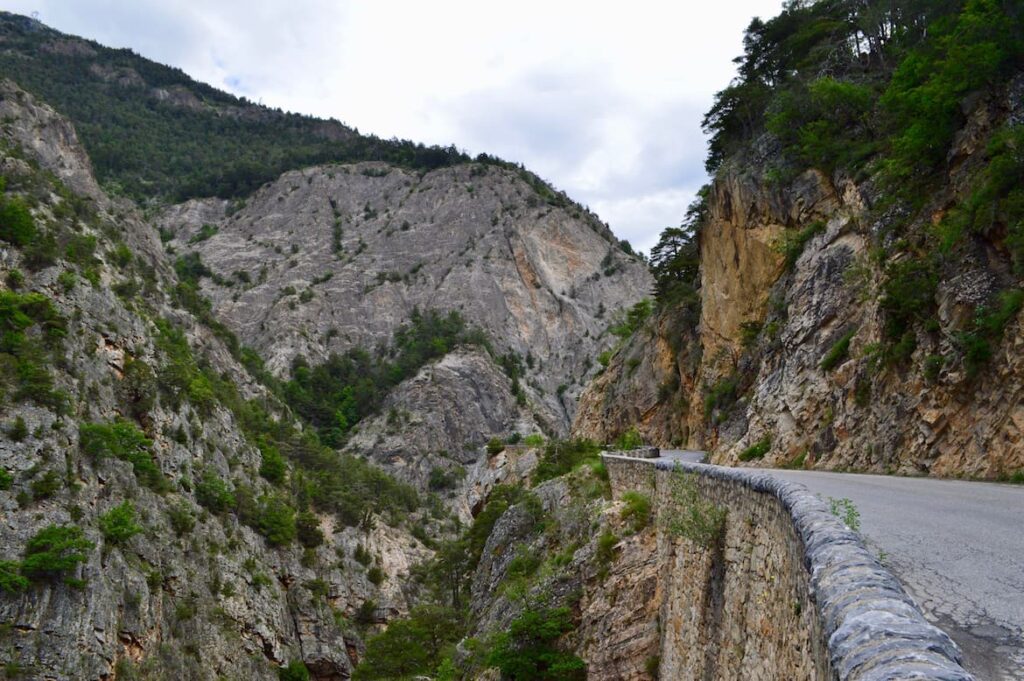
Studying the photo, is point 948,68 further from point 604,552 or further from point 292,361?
point 292,361

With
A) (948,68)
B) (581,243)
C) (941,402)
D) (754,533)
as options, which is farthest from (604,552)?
(581,243)

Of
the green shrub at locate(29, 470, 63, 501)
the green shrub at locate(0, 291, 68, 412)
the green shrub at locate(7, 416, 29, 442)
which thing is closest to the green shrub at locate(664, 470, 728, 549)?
the green shrub at locate(29, 470, 63, 501)

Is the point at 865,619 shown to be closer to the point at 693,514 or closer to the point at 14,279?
the point at 693,514

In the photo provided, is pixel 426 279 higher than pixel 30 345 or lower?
higher

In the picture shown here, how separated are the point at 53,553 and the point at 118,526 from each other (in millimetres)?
4355

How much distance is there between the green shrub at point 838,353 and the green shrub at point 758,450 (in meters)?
2.94

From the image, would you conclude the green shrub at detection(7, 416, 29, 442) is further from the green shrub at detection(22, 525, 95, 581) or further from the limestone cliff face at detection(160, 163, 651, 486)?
the limestone cliff face at detection(160, 163, 651, 486)

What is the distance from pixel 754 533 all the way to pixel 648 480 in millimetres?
9170

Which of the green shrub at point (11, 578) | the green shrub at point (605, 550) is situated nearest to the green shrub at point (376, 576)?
the green shrub at point (11, 578)

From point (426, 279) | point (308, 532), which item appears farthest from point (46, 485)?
point (426, 279)

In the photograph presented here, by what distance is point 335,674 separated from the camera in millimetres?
39469

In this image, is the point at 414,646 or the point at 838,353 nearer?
the point at 838,353

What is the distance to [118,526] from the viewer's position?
2864 centimetres

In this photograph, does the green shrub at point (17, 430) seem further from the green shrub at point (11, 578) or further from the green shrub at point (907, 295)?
the green shrub at point (907, 295)
